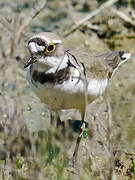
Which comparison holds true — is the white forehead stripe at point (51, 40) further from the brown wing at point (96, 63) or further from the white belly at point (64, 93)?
the white belly at point (64, 93)

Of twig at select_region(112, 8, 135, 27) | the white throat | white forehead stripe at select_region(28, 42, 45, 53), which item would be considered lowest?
the white throat

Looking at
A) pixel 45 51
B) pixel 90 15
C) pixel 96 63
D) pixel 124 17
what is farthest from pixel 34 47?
pixel 124 17

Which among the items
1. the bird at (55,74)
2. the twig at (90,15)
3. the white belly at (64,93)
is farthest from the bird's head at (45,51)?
the twig at (90,15)

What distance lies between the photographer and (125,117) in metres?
4.46

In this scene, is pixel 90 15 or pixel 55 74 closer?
pixel 55 74

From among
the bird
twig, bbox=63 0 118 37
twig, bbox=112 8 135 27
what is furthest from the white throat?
twig, bbox=112 8 135 27

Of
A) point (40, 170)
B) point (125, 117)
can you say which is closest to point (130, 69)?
point (125, 117)

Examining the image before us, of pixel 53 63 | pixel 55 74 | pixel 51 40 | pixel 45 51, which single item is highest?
pixel 51 40

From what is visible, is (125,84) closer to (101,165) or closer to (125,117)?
(125,117)

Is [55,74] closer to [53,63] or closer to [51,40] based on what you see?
[53,63]

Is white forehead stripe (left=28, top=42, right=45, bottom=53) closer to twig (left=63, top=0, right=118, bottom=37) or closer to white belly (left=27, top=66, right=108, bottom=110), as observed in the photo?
white belly (left=27, top=66, right=108, bottom=110)

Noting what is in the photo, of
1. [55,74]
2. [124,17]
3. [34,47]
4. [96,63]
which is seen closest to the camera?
[34,47]

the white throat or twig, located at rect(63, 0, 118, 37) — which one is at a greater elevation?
twig, located at rect(63, 0, 118, 37)

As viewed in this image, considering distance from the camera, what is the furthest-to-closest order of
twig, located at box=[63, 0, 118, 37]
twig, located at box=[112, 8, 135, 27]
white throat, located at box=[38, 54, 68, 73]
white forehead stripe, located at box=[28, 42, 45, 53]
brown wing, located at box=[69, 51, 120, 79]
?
twig, located at box=[112, 8, 135, 27] < twig, located at box=[63, 0, 118, 37] < brown wing, located at box=[69, 51, 120, 79] < white throat, located at box=[38, 54, 68, 73] < white forehead stripe, located at box=[28, 42, 45, 53]
